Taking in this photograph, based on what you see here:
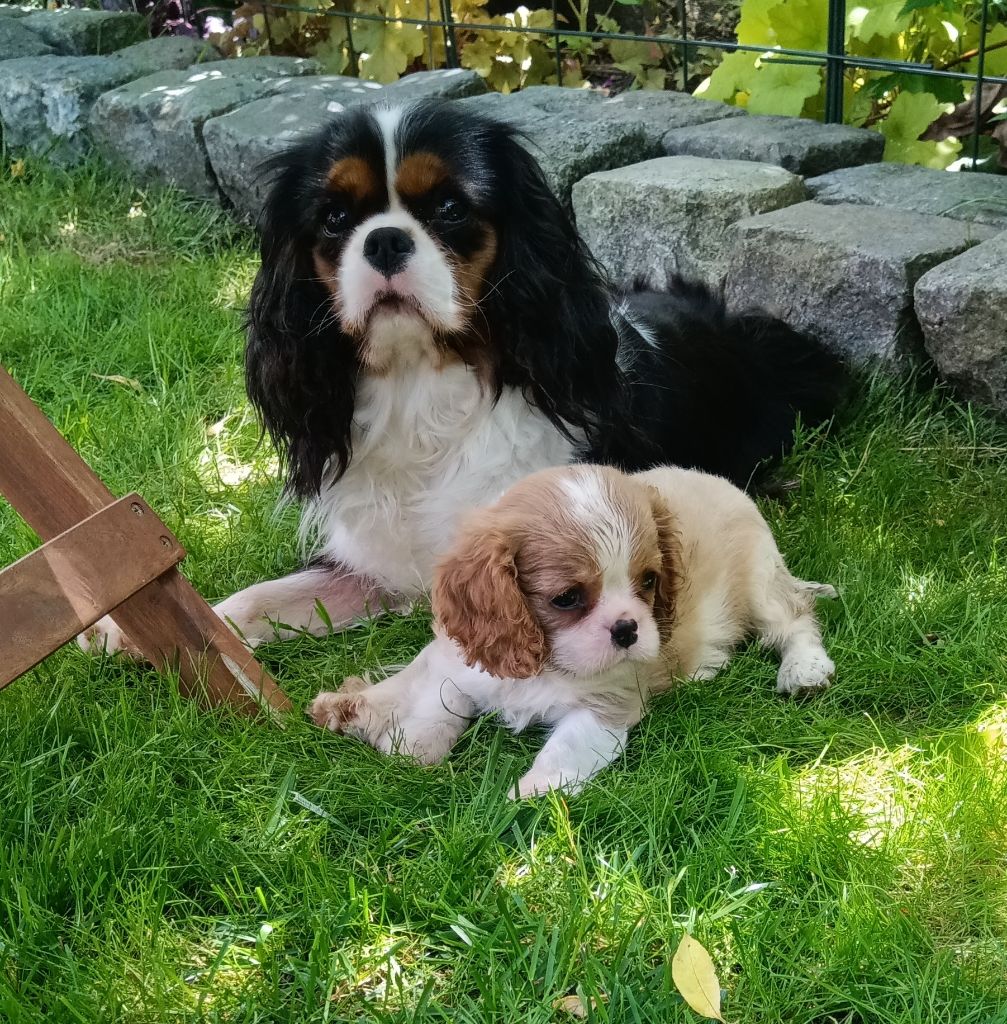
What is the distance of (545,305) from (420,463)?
502 millimetres

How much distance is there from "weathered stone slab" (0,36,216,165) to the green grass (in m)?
3.54

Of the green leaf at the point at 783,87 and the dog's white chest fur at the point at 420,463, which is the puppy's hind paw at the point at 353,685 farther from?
the green leaf at the point at 783,87

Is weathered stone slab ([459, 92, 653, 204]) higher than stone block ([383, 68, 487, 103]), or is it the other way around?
stone block ([383, 68, 487, 103])

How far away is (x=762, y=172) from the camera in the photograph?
158 inches

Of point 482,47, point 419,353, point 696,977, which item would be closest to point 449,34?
point 482,47

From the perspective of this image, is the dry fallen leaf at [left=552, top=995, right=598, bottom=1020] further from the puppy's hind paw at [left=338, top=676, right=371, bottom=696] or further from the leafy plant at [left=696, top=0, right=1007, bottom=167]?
the leafy plant at [left=696, top=0, right=1007, bottom=167]

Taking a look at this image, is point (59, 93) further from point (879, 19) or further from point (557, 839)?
point (557, 839)

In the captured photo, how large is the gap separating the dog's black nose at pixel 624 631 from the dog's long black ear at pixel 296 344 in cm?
99

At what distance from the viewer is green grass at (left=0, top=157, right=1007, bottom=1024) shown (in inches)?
73.0

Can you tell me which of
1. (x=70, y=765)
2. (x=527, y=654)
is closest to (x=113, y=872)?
(x=70, y=765)

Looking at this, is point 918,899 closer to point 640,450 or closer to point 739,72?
point 640,450

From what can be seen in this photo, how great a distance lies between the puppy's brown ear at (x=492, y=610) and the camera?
229cm

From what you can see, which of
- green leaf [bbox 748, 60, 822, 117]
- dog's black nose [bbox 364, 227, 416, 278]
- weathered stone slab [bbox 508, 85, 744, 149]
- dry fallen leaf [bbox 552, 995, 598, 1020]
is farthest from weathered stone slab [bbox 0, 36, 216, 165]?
dry fallen leaf [bbox 552, 995, 598, 1020]

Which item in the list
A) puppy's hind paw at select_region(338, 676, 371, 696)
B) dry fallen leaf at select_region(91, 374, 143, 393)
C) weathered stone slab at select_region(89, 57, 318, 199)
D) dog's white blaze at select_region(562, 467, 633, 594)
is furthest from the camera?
weathered stone slab at select_region(89, 57, 318, 199)
